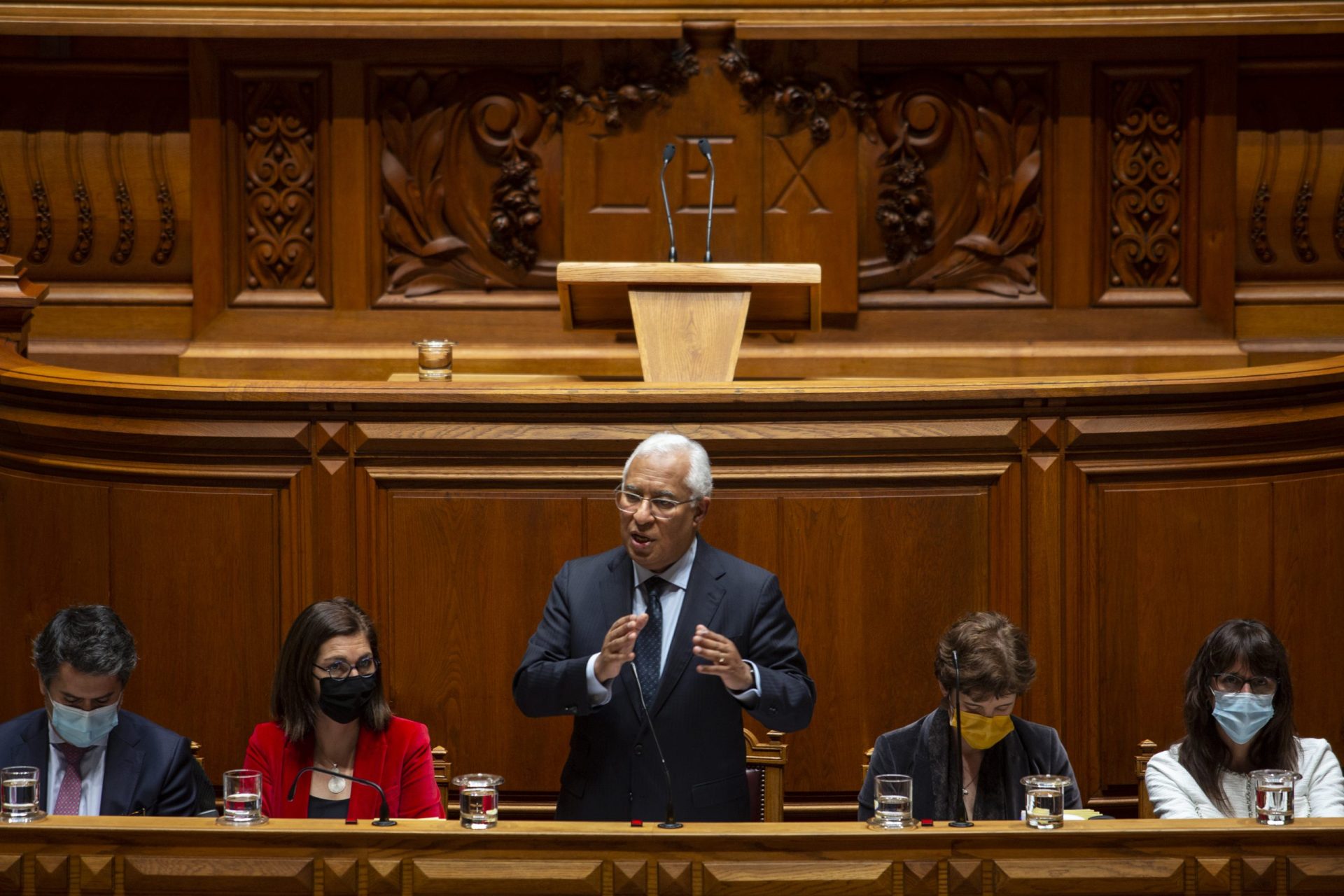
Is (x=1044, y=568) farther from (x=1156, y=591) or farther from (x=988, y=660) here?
(x=988, y=660)

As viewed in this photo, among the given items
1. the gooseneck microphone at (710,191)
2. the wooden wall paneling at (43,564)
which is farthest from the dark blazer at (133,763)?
the gooseneck microphone at (710,191)

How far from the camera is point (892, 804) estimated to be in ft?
9.65

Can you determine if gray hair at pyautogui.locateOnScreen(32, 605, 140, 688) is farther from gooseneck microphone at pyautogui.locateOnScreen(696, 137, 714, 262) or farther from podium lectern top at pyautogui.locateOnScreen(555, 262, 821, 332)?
gooseneck microphone at pyautogui.locateOnScreen(696, 137, 714, 262)

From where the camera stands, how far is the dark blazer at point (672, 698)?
3.65m

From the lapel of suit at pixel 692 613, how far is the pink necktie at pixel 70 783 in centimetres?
118

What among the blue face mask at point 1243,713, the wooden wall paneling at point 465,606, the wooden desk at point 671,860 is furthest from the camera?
the wooden wall paneling at point 465,606

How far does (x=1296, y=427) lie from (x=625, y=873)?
289 centimetres

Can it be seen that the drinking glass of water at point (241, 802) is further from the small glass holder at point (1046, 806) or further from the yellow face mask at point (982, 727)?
the yellow face mask at point (982, 727)

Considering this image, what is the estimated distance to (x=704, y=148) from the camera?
19.1 feet

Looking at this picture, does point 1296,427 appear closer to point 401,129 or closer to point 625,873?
point 625,873

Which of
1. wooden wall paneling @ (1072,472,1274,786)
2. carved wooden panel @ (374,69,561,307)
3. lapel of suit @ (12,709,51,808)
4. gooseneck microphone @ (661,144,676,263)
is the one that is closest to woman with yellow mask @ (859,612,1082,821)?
wooden wall paneling @ (1072,472,1274,786)

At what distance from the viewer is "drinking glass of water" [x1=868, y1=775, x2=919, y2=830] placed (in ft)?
9.59

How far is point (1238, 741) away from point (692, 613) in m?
1.15

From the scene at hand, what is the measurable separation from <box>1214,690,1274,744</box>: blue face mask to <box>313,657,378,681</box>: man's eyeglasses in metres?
1.73
